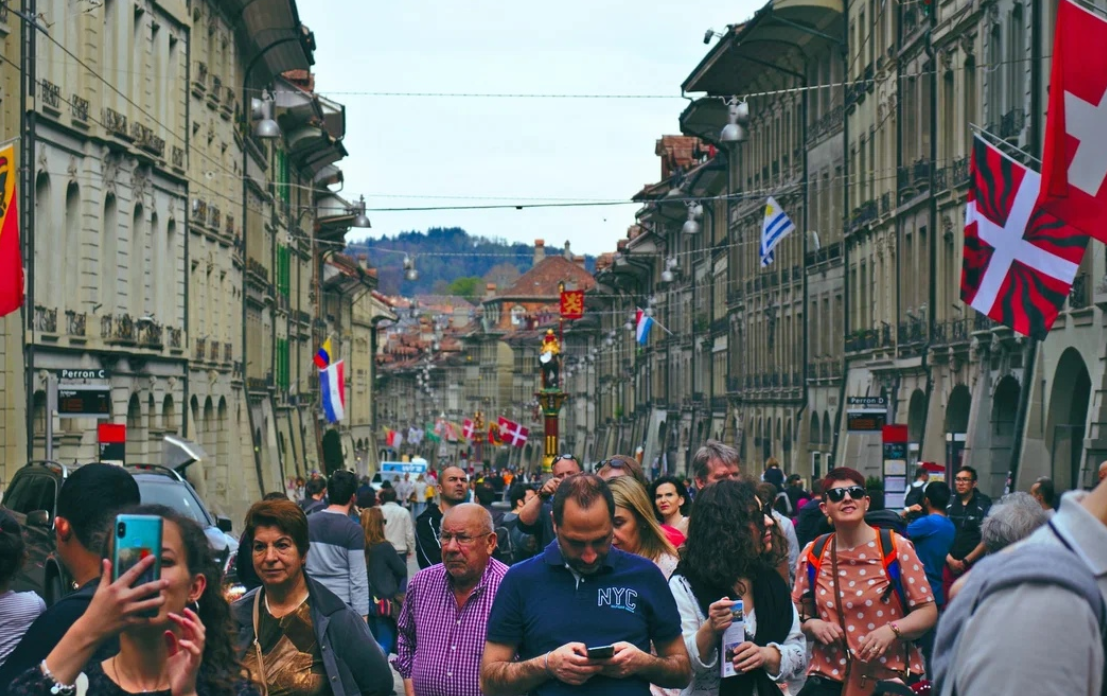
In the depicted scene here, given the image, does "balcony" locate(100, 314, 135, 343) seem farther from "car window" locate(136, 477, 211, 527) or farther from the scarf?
the scarf

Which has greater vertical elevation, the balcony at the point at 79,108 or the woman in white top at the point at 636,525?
the balcony at the point at 79,108

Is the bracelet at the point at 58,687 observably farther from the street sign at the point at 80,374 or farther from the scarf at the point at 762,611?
the street sign at the point at 80,374

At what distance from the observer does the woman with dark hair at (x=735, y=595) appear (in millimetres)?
7820

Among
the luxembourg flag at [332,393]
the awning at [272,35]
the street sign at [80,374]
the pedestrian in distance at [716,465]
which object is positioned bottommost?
the pedestrian in distance at [716,465]

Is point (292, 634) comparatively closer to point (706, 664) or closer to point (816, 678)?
point (706, 664)

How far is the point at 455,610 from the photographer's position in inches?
344

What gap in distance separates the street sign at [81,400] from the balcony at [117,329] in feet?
33.7

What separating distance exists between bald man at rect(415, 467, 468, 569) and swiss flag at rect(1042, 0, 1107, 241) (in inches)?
189

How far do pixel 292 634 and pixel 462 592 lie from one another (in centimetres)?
178

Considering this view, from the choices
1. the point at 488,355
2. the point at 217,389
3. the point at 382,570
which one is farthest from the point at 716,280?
the point at 488,355

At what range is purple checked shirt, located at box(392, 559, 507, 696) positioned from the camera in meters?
8.56

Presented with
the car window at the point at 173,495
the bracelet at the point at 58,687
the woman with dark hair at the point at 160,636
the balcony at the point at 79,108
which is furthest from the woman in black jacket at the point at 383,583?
the balcony at the point at 79,108

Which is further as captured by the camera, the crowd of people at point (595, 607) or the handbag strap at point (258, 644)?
the handbag strap at point (258, 644)

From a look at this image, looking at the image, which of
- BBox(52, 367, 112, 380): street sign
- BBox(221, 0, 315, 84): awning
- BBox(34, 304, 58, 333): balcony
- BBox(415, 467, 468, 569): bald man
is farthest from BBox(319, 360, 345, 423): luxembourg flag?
BBox(415, 467, 468, 569): bald man
